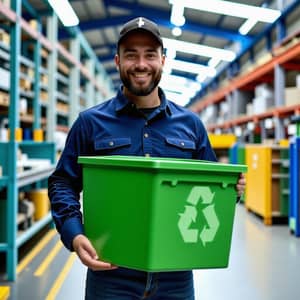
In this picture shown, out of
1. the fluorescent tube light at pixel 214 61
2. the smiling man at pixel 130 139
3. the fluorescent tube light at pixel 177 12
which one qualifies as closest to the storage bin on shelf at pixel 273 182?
the fluorescent tube light at pixel 177 12

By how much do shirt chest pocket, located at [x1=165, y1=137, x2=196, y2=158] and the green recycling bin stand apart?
272 millimetres

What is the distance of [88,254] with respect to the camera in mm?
1269

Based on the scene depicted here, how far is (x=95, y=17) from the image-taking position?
1273 centimetres

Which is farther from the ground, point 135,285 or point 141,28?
point 141,28

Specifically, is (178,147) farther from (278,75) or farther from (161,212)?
(278,75)

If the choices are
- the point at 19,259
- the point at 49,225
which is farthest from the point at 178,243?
the point at 49,225

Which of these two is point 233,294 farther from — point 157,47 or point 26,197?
point 26,197

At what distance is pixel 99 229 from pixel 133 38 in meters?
0.67

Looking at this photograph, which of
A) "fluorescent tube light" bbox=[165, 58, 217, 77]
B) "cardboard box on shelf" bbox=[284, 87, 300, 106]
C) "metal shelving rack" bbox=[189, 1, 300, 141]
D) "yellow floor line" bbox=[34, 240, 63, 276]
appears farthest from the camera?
"fluorescent tube light" bbox=[165, 58, 217, 77]

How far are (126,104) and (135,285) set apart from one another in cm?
63

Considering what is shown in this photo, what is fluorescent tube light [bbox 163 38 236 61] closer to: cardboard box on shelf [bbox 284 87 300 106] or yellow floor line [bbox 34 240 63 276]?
cardboard box on shelf [bbox 284 87 300 106]

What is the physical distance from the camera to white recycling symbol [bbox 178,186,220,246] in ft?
4.01

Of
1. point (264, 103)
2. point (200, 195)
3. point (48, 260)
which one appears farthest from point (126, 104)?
point (264, 103)

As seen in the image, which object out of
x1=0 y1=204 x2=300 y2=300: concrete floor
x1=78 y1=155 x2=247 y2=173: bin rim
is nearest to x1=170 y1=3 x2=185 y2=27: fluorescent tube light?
x1=0 y1=204 x2=300 y2=300: concrete floor
